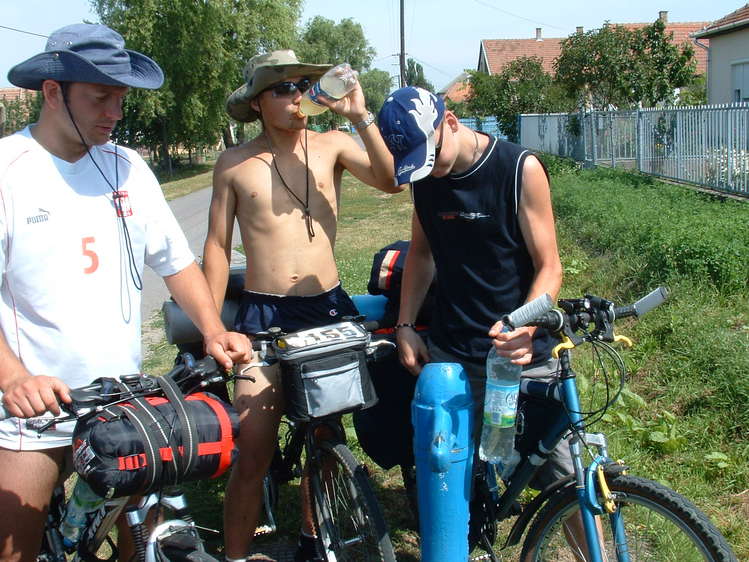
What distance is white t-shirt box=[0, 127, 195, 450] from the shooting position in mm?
2473

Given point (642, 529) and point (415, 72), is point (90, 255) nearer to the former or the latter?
point (642, 529)

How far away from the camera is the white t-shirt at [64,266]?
2.47m

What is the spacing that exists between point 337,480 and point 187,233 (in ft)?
42.4

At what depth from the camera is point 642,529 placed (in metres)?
2.53

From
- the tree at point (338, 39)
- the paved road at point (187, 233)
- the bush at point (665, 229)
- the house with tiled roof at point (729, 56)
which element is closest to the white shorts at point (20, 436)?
the bush at point (665, 229)

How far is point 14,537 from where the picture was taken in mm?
2545

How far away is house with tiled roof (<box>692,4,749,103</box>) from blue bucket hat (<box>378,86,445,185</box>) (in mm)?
24222

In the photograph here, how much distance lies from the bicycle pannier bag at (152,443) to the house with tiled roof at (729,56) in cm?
2518

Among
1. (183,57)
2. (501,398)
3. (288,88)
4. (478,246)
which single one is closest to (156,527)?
(501,398)

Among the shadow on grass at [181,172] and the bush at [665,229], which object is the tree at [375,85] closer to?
the shadow on grass at [181,172]

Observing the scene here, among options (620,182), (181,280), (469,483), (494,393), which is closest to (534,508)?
(469,483)

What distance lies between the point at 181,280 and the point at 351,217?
14262 millimetres

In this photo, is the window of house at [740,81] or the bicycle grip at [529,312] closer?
the bicycle grip at [529,312]

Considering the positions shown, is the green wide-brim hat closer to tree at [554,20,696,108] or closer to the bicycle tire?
the bicycle tire
